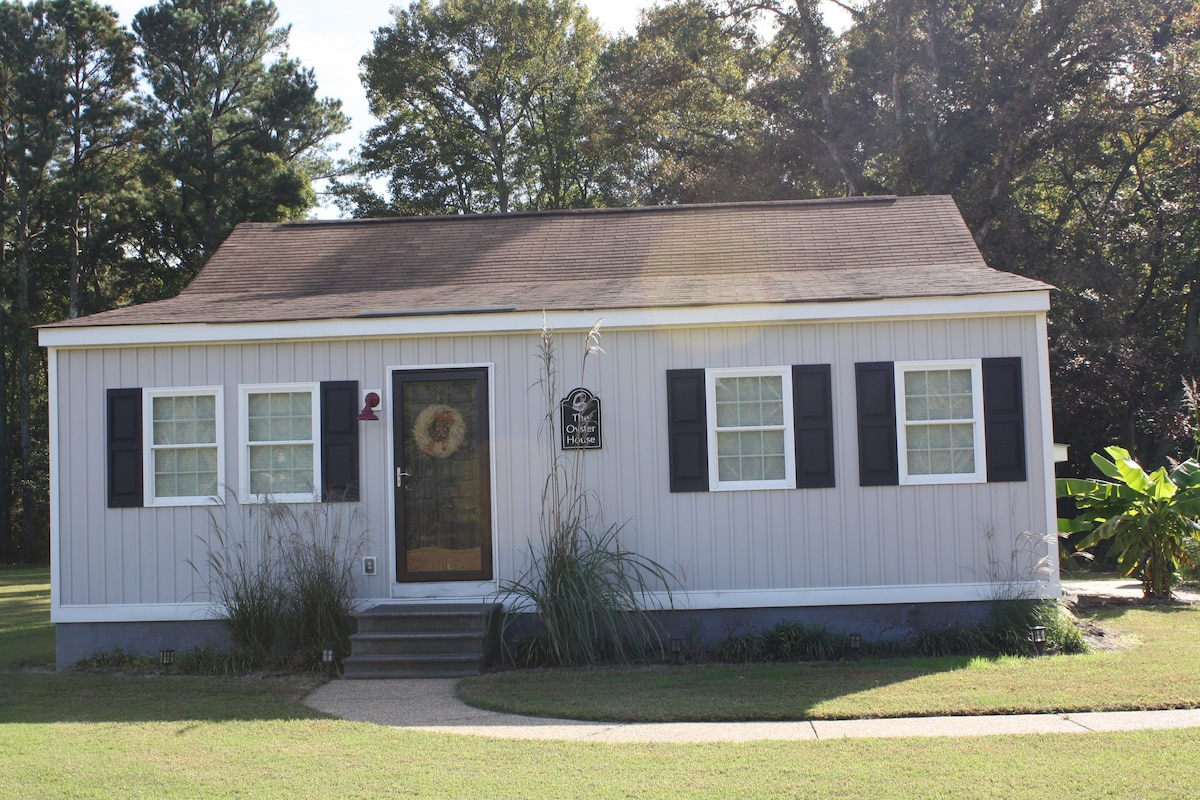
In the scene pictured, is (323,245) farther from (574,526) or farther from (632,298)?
(574,526)

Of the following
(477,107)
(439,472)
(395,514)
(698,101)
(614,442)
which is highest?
(477,107)

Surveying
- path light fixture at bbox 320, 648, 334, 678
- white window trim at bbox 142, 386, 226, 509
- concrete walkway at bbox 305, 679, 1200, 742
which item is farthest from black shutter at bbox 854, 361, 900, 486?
white window trim at bbox 142, 386, 226, 509

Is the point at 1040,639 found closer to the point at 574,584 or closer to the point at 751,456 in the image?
the point at 751,456

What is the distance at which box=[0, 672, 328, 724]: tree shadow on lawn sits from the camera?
23.7 ft

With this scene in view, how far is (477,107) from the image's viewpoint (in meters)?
34.1

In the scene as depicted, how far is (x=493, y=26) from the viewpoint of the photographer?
33.7m

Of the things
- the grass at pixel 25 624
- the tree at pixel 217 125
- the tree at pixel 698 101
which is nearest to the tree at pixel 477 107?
the tree at pixel 217 125

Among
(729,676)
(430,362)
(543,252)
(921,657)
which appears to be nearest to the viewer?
(729,676)

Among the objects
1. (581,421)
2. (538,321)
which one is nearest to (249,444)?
(538,321)

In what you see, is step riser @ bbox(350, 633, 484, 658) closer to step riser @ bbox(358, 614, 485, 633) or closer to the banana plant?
step riser @ bbox(358, 614, 485, 633)

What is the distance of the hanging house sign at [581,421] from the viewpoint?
30.7ft

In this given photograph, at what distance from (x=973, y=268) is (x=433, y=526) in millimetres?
5688

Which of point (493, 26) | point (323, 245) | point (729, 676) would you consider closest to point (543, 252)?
point (323, 245)

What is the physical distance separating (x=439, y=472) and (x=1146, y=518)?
7.30 m
